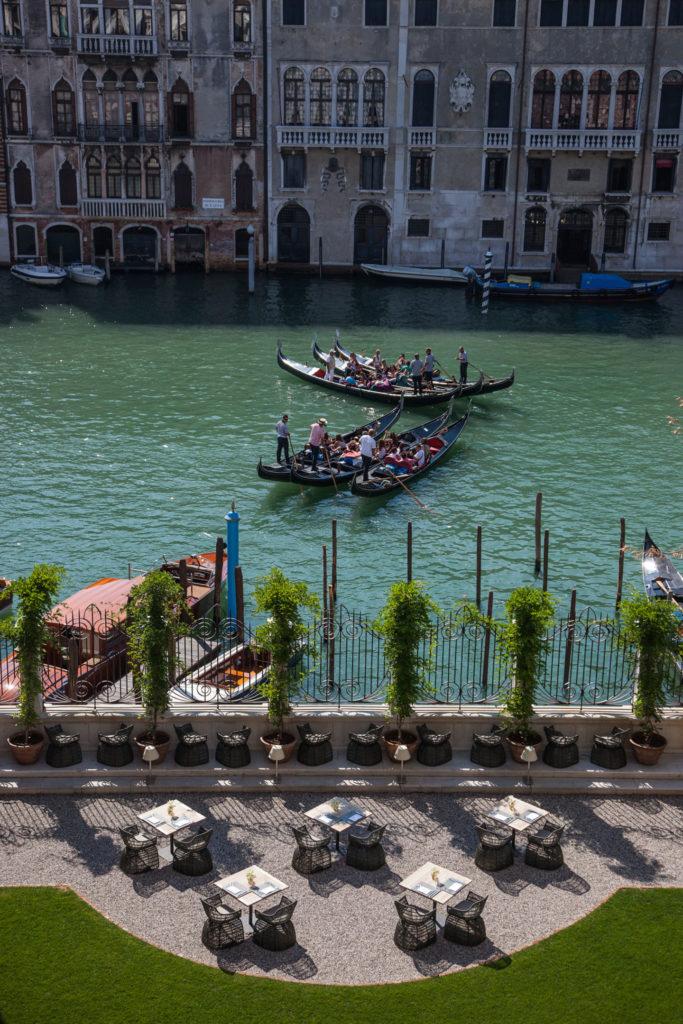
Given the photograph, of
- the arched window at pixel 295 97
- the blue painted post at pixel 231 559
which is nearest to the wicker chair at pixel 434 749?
the blue painted post at pixel 231 559

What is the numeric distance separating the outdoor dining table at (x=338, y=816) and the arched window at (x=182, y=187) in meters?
45.2

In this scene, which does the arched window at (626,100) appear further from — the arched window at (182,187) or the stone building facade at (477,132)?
the arched window at (182,187)

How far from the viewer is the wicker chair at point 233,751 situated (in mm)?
14203

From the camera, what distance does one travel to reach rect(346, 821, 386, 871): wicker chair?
12359 millimetres

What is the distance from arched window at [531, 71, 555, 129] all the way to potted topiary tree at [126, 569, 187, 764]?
43.0m

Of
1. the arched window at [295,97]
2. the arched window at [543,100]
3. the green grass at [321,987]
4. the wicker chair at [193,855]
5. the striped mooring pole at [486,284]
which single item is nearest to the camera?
the green grass at [321,987]

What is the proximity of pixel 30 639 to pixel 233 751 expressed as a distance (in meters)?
2.77

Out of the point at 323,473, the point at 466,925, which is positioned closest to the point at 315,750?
the point at 466,925

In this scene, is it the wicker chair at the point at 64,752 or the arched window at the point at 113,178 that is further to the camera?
the arched window at the point at 113,178

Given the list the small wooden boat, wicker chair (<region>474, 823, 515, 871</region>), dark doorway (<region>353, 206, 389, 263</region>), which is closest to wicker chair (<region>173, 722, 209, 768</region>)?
wicker chair (<region>474, 823, 515, 871</region>)

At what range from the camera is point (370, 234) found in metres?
54.8

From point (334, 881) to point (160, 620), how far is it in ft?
12.4

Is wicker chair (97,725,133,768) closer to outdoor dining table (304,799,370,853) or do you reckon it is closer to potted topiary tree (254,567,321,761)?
potted topiary tree (254,567,321,761)

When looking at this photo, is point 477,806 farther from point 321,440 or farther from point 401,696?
point 321,440
